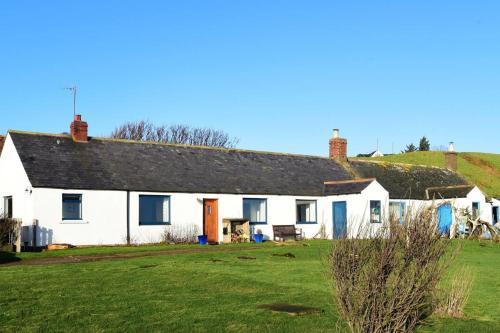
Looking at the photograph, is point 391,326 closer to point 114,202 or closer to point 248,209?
point 114,202

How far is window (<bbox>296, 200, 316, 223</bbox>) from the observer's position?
116 ft

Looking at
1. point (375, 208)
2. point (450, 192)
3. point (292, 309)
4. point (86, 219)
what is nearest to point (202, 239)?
point (86, 219)

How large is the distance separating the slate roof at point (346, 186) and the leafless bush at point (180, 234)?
8.94m

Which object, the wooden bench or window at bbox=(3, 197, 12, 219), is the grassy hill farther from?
window at bbox=(3, 197, 12, 219)

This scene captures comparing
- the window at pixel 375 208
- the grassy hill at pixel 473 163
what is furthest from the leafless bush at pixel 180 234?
the grassy hill at pixel 473 163

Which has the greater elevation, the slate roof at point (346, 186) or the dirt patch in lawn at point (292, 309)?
the slate roof at point (346, 186)

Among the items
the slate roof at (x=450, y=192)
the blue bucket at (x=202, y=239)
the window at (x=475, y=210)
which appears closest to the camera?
the blue bucket at (x=202, y=239)

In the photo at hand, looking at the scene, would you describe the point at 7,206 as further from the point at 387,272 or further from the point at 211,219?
the point at 387,272

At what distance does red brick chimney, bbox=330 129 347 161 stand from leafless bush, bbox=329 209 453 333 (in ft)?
105

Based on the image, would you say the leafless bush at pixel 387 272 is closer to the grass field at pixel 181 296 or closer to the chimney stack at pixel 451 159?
the grass field at pixel 181 296

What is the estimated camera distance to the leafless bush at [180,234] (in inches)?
Result: 1173

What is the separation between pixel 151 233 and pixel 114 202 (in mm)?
2426

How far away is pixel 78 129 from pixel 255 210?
10166mm

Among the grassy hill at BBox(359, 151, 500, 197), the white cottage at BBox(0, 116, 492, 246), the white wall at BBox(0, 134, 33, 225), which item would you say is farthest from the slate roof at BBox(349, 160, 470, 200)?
the white wall at BBox(0, 134, 33, 225)
